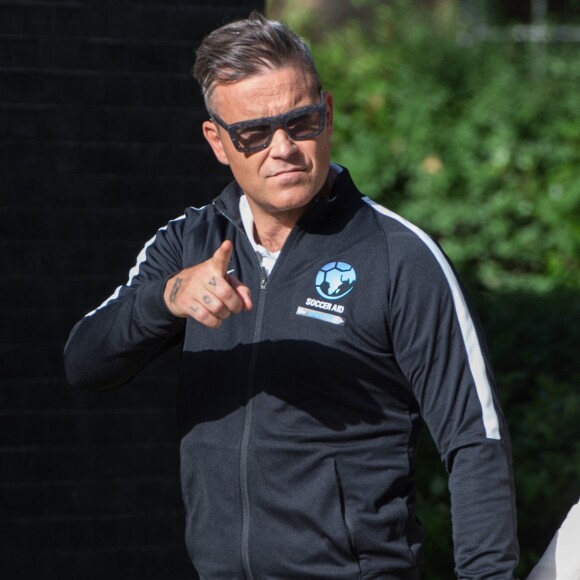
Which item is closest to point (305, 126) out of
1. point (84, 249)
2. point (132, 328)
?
point (132, 328)

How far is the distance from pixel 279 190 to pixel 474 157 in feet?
23.6

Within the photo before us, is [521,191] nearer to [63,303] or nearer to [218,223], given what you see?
[63,303]

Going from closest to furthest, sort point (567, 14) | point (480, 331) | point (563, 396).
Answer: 1. point (480, 331)
2. point (563, 396)
3. point (567, 14)

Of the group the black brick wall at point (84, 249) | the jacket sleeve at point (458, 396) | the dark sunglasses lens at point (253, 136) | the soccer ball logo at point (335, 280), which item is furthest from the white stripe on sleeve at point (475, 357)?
the black brick wall at point (84, 249)

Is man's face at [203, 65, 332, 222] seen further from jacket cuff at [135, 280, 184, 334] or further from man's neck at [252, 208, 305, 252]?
jacket cuff at [135, 280, 184, 334]

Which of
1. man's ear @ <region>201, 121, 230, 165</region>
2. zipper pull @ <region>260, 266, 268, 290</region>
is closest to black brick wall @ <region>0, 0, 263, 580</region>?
man's ear @ <region>201, 121, 230, 165</region>

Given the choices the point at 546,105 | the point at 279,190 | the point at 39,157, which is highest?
the point at 279,190

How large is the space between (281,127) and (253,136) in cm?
8

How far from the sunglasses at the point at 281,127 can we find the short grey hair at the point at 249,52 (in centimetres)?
8

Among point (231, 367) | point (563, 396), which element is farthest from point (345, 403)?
point (563, 396)

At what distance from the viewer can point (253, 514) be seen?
2859 millimetres

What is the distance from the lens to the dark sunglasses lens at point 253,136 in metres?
2.89

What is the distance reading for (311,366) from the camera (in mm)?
2828

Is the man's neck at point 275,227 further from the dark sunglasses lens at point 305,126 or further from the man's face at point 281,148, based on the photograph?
the dark sunglasses lens at point 305,126
